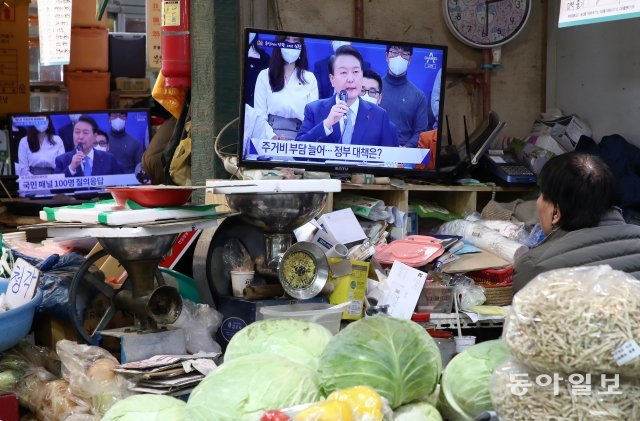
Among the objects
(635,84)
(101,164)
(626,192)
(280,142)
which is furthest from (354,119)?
(101,164)

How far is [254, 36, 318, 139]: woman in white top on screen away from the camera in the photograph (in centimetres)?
482

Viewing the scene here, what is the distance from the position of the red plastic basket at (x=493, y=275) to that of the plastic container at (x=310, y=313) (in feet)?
4.66

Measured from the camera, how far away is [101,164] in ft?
22.6

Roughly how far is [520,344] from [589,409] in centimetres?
18

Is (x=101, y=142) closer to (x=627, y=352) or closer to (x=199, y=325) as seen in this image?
(x=199, y=325)

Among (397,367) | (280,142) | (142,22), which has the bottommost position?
(397,367)

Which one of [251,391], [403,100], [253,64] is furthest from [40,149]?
[251,391]

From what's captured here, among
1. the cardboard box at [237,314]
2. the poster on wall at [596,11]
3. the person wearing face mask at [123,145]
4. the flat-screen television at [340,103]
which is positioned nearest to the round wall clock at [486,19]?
the flat-screen television at [340,103]

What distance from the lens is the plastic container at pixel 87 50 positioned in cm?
950

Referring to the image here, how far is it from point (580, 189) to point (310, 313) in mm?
1193

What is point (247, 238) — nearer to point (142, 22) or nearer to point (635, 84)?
point (635, 84)

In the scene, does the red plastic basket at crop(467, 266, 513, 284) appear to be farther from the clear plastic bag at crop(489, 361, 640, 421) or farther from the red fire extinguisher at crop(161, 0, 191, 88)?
the clear plastic bag at crop(489, 361, 640, 421)

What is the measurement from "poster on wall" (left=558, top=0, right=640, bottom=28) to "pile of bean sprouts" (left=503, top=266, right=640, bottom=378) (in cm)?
194
